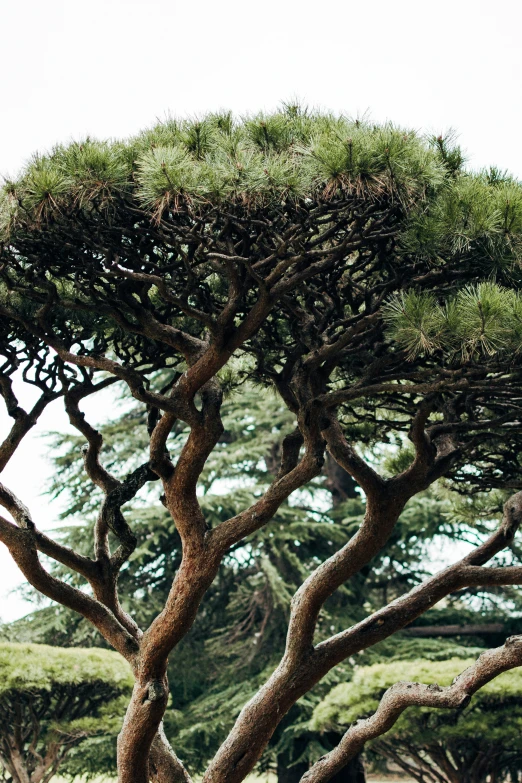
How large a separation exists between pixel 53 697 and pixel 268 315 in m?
5.71

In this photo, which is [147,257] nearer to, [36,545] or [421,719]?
[36,545]

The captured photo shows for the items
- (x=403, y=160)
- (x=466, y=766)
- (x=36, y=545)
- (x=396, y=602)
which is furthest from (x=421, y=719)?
(x=403, y=160)

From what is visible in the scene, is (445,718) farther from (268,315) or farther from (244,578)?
(268,315)

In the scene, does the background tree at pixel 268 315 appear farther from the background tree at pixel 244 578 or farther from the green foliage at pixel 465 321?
the background tree at pixel 244 578

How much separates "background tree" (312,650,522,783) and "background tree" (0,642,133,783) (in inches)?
87.9

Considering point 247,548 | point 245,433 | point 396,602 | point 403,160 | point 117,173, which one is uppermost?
point 245,433

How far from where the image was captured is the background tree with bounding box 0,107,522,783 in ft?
13.6

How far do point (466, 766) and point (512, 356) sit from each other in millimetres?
6506

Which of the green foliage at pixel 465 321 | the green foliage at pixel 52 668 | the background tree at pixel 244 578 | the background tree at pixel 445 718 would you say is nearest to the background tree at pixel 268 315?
the green foliage at pixel 465 321

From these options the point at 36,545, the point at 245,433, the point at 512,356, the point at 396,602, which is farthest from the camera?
the point at 245,433

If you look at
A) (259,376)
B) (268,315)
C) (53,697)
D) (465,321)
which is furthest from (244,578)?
(465,321)

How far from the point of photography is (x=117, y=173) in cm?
427

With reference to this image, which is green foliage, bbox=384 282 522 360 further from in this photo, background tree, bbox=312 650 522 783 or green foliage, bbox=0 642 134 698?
green foliage, bbox=0 642 134 698

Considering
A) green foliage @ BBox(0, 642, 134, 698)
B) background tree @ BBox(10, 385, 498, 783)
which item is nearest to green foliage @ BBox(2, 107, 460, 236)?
green foliage @ BBox(0, 642, 134, 698)
